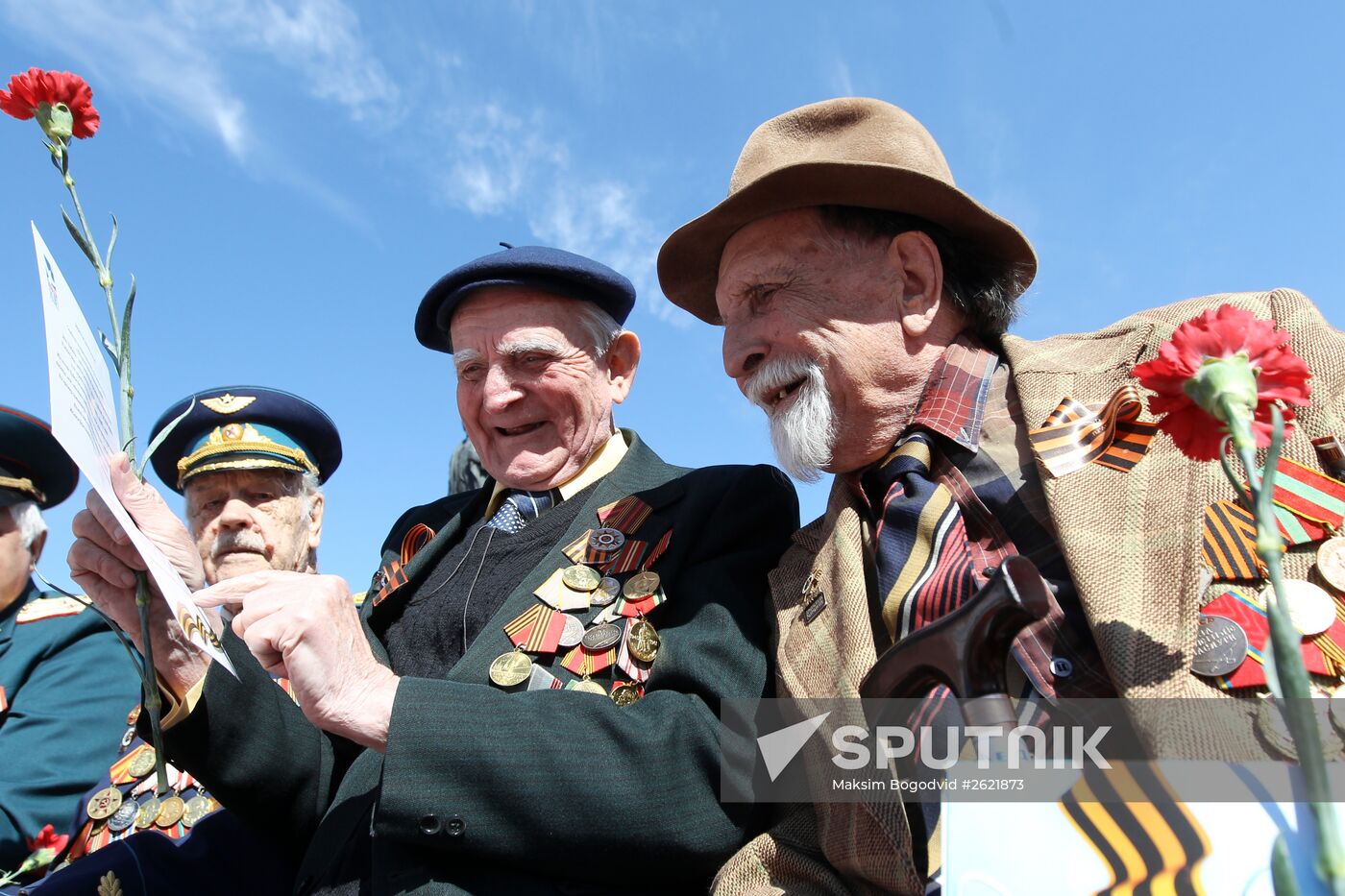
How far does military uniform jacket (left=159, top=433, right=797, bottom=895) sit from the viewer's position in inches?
89.3

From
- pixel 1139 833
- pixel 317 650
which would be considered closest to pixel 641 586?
pixel 317 650

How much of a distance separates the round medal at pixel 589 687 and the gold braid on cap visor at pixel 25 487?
9.19 ft

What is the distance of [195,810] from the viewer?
323 centimetres

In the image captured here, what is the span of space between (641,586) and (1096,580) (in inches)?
45.7

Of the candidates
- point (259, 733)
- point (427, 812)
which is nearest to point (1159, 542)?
point (427, 812)

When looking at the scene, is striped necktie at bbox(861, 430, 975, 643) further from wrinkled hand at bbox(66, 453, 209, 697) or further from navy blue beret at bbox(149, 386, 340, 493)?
navy blue beret at bbox(149, 386, 340, 493)

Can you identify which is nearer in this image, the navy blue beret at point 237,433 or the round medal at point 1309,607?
the round medal at point 1309,607

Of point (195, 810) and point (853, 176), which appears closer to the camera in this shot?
point (853, 176)

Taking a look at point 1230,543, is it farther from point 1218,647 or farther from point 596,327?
point 596,327

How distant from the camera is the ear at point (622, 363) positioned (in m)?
3.68

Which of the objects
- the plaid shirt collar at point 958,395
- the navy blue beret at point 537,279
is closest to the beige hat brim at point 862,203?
the plaid shirt collar at point 958,395

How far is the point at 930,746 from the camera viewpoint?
2.19 m

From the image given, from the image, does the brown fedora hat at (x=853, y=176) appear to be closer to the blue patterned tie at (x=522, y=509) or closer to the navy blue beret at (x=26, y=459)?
the blue patterned tie at (x=522, y=509)

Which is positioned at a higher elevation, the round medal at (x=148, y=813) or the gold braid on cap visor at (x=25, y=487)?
the gold braid on cap visor at (x=25, y=487)
